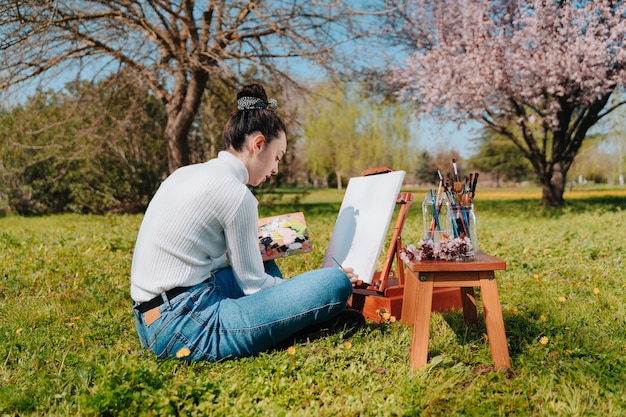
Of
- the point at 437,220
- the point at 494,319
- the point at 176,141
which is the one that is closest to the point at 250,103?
the point at 437,220

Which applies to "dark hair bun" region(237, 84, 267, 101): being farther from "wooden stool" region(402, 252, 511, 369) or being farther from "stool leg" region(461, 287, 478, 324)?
"stool leg" region(461, 287, 478, 324)

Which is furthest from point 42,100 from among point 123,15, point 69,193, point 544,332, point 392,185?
point 544,332

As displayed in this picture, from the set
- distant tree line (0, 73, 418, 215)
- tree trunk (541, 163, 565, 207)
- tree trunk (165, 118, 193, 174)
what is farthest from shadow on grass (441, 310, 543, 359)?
tree trunk (541, 163, 565, 207)

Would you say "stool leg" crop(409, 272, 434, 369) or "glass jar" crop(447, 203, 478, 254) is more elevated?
"glass jar" crop(447, 203, 478, 254)

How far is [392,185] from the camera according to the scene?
279 cm

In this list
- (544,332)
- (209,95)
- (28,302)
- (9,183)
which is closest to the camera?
(544,332)

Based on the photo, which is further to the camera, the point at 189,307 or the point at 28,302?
the point at 28,302

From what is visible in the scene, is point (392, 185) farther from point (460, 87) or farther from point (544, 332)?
point (460, 87)

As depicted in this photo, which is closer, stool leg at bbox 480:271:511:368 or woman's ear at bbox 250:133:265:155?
stool leg at bbox 480:271:511:368

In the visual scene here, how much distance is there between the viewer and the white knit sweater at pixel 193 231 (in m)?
2.20

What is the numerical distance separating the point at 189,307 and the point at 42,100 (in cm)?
957

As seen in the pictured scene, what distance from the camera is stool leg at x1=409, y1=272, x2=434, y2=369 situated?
7.38 feet

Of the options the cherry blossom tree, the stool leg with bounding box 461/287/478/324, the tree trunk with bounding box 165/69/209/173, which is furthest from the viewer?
the tree trunk with bounding box 165/69/209/173

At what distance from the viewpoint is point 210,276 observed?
240 cm
